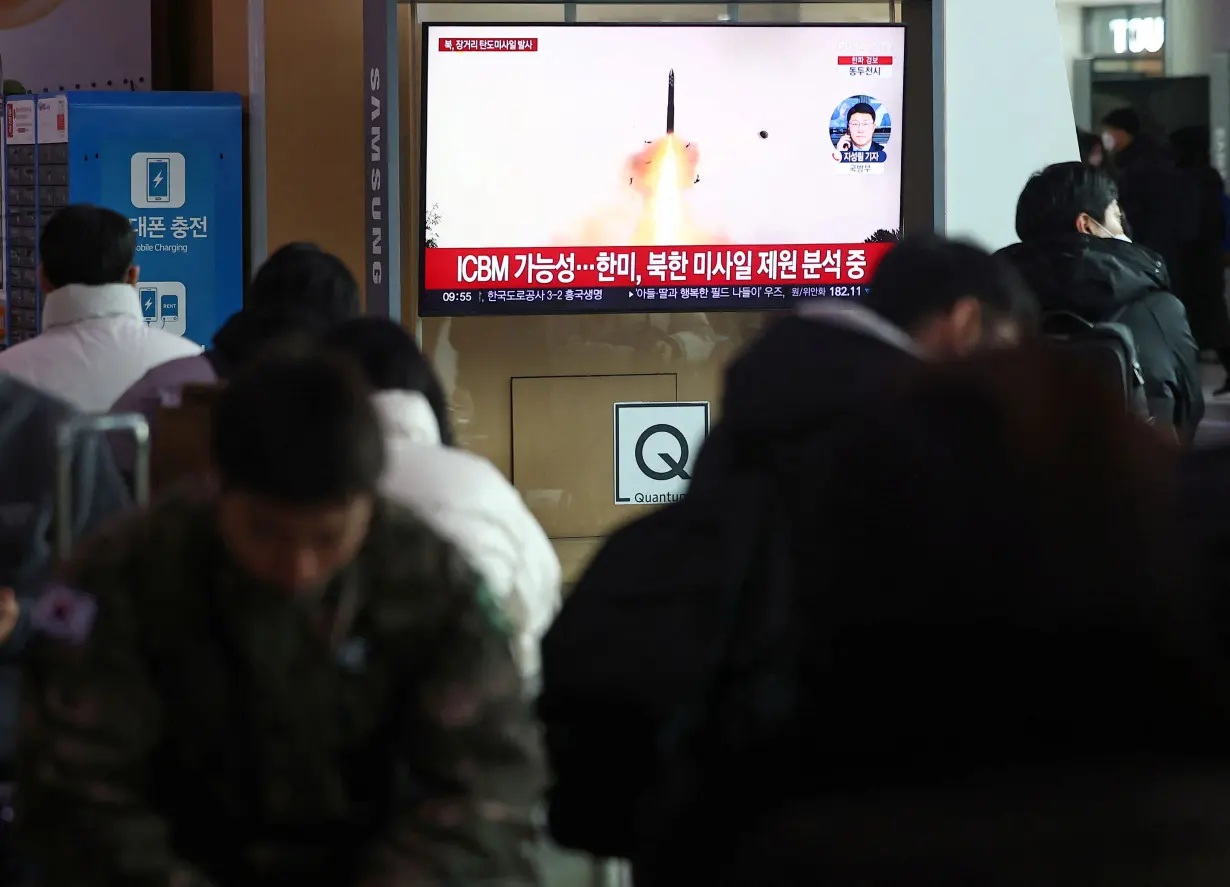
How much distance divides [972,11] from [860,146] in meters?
0.71

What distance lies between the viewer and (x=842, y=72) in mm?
5801

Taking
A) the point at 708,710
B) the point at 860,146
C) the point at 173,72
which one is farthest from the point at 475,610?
the point at 173,72

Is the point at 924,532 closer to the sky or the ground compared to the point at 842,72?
closer to the ground

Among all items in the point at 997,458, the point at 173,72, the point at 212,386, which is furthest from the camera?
the point at 173,72

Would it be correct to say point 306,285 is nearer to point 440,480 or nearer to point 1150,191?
point 440,480

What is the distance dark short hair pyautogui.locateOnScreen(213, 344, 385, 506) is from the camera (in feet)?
5.43

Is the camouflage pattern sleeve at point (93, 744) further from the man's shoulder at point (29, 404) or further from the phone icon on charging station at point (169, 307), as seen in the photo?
the phone icon on charging station at point (169, 307)

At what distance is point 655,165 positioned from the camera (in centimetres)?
572

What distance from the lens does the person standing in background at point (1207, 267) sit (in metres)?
9.98

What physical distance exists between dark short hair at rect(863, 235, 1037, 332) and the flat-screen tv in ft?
11.7

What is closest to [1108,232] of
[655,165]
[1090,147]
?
[655,165]

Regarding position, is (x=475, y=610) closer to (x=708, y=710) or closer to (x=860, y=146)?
(x=708, y=710)

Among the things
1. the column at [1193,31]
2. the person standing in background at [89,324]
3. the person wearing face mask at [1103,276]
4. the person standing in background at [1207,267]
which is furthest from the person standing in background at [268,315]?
the column at [1193,31]

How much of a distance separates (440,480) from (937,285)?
0.73 meters
